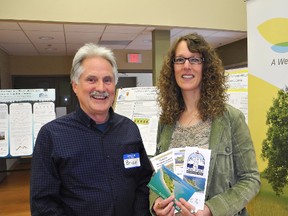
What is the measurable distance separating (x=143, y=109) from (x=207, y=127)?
1.92 m

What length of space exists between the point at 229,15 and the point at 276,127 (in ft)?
11.6

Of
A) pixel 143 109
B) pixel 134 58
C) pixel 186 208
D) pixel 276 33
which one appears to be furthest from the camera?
pixel 134 58

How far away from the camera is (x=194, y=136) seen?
149 centimetres

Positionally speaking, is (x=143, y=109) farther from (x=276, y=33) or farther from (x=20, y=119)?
(x=276, y=33)

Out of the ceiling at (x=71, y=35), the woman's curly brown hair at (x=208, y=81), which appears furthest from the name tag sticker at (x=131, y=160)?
the ceiling at (x=71, y=35)

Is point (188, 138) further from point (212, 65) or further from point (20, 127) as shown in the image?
point (20, 127)

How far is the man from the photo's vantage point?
1343 millimetres

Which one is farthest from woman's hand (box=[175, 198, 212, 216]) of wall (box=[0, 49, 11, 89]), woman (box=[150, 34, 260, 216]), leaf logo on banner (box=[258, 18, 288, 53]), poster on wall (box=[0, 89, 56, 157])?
wall (box=[0, 49, 11, 89])

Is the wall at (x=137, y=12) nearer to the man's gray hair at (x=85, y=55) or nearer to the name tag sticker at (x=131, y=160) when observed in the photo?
the man's gray hair at (x=85, y=55)

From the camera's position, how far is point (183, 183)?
1.32m

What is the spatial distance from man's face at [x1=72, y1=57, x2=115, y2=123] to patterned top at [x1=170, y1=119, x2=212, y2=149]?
0.40m

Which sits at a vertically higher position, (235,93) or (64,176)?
(235,93)

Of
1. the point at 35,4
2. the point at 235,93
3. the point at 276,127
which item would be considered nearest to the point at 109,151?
the point at 276,127

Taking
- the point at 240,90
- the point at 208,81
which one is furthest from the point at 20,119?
the point at 208,81
